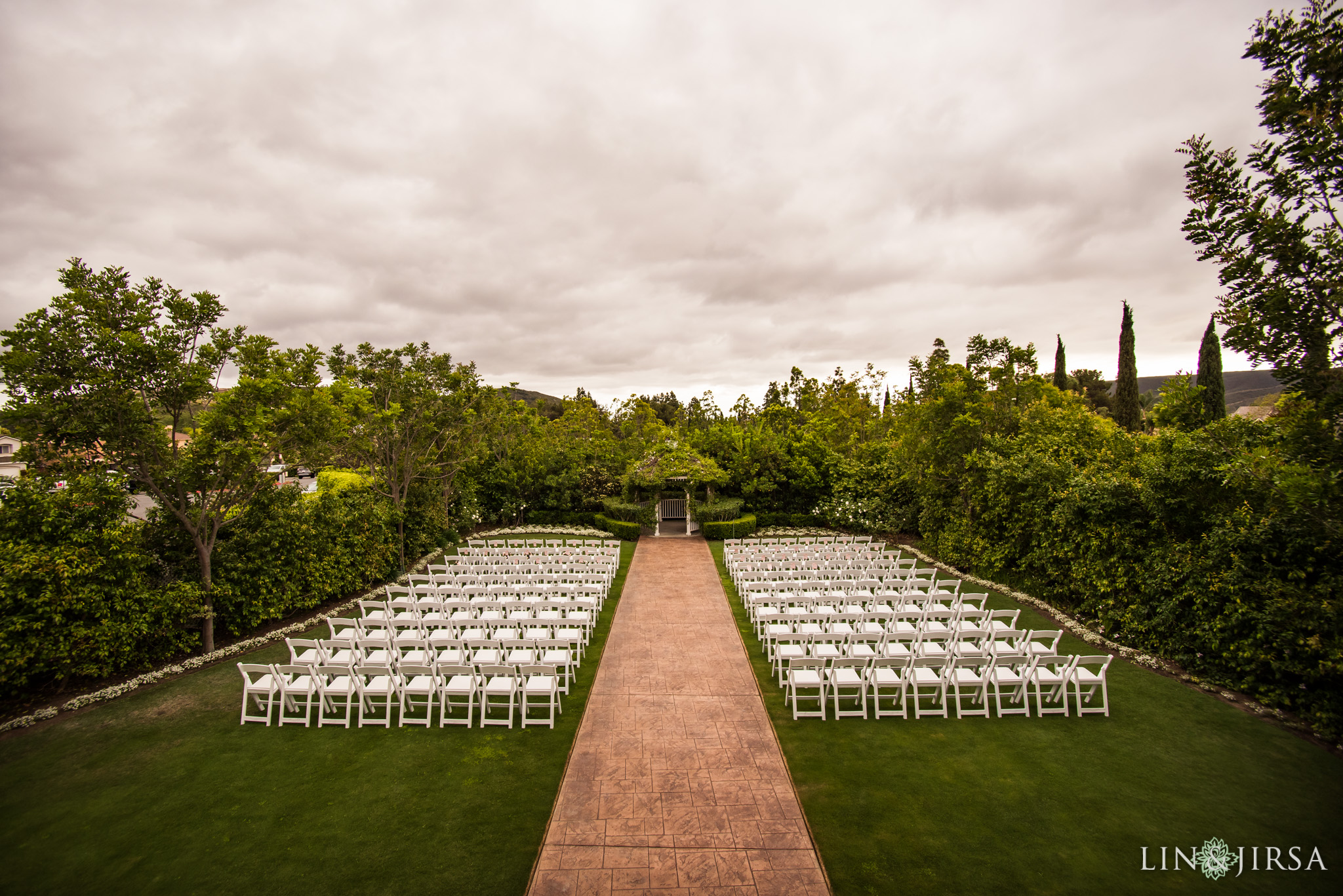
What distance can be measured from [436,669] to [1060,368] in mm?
44971

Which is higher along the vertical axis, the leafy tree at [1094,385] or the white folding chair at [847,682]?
the leafy tree at [1094,385]

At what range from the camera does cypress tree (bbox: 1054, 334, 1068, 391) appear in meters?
38.8

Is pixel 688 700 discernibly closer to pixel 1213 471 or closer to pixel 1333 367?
pixel 1333 367

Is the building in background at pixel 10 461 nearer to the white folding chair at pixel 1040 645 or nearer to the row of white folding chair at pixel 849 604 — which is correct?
the row of white folding chair at pixel 849 604

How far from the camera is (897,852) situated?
5105 mm

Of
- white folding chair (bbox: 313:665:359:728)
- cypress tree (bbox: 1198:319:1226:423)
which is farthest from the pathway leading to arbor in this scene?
cypress tree (bbox: 1198:319:1226:423)

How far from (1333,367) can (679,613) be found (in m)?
10.9

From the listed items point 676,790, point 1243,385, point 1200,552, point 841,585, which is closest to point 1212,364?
point 1200,552

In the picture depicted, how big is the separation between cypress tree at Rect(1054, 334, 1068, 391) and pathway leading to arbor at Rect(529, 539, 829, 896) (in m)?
39.8

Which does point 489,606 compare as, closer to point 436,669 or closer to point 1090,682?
point 436,669

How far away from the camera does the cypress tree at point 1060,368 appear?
127 ft

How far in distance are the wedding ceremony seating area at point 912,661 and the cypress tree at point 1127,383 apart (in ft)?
91.9

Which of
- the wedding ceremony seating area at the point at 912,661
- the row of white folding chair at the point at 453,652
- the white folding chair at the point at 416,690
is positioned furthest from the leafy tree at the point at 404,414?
the wedding ceremony seating area at the point at 912,661

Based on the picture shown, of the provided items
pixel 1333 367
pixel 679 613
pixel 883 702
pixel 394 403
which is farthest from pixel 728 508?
pixel 1333 367
